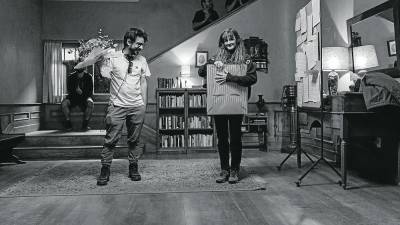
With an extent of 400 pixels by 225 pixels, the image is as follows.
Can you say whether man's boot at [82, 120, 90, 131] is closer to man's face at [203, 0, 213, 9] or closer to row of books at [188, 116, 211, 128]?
row of books at [188, 116, 211, 128]

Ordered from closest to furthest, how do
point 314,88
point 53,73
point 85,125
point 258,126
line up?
point 314,88, point 258,126, point 85,125, point 53,73

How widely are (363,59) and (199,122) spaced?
10.3 feet

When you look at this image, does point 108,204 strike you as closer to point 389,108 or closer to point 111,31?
point 389,108

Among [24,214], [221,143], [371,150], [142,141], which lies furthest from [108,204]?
[142,141]

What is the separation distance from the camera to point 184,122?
6.64 m

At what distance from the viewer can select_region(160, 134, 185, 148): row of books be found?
661 centimetres

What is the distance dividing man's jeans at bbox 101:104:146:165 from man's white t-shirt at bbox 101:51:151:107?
0.25ft

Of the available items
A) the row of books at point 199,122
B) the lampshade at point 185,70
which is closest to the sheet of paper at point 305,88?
→ the row of books at point 199,122

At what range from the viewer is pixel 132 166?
407cm

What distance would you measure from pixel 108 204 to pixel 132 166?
1.06 m

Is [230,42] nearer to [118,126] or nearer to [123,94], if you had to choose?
[123,94]

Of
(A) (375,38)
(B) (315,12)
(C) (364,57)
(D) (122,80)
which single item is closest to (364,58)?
(C) (364,57)

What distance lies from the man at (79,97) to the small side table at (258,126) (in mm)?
3196

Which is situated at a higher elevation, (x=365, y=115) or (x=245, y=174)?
(x=365, y=115)
